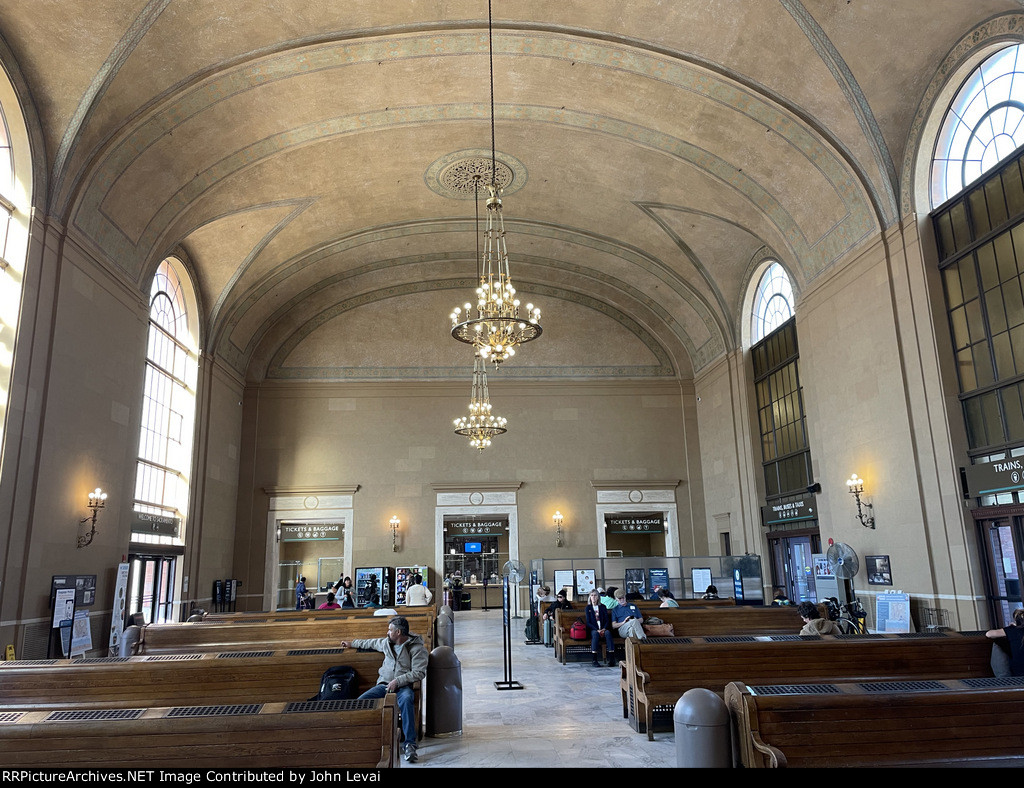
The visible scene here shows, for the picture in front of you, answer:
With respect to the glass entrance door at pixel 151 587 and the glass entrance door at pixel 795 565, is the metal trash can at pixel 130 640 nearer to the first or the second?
the glass entrance door at pixel 151 587

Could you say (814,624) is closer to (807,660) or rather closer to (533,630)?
(807,660)

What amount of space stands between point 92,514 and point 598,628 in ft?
23.8

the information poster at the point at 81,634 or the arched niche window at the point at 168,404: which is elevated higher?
the arched niche window at the point at 168,404

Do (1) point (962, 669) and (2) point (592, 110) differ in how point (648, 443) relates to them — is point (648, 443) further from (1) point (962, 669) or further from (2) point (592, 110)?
(1) point (962, 669)

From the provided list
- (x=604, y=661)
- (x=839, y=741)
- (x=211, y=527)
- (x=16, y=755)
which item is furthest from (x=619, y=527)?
(x=16, y=755)

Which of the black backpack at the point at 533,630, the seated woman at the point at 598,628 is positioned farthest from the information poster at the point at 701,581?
the seated woman at the point at 598,628

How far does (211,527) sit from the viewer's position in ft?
49.3

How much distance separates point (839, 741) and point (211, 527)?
46.2 ft

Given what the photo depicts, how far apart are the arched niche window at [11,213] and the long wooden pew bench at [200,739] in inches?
249

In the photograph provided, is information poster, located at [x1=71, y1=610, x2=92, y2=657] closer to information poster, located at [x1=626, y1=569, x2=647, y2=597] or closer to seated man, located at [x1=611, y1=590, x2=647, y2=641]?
seated man, located at [x1=611, y1=590, x2=647, y2=641]

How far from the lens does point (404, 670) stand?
5207mm

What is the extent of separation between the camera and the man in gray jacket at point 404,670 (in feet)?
16.8

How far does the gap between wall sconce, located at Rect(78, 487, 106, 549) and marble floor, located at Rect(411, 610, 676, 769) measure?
5480 mm

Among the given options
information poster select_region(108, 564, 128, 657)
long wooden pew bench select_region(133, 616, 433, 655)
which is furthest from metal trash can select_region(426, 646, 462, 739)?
information poster select_region(108, 564, 128, 657)
